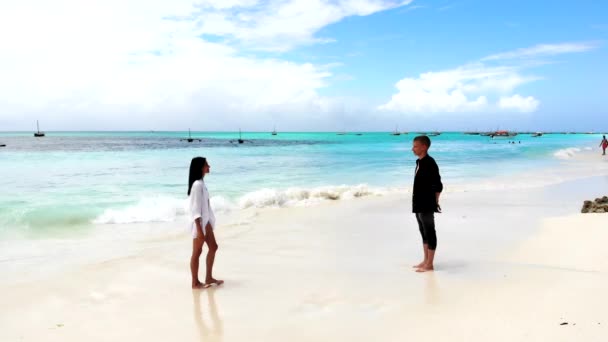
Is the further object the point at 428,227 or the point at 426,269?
the point at 426,269

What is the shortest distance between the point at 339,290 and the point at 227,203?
934 centimetres

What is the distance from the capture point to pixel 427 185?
5859 mm

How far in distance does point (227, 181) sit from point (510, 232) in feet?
52.3

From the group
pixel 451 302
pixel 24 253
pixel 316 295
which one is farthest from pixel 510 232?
pixel 24 253

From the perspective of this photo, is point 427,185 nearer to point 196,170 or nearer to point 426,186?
point 426,186

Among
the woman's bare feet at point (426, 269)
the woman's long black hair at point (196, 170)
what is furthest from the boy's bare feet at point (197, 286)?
the woman's bare feet at point (426, 269)

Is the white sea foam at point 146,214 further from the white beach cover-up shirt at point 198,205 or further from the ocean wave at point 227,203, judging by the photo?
the white beach cover-up shirt at point 198,205

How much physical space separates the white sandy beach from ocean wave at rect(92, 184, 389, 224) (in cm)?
279

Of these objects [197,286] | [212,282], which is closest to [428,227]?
[212,282]

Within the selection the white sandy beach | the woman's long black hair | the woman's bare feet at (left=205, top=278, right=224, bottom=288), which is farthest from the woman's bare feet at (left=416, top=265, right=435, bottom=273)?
the woman's long black hair

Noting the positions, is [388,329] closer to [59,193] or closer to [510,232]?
[510,232]

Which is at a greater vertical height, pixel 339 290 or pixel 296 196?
pixel 339 290

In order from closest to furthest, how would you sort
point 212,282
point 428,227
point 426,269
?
point 212,282 < point 428,227 < point 426,269

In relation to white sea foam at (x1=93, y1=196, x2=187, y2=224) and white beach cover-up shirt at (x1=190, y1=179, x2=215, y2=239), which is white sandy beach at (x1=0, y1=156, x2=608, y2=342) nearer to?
white beach cover-up shirt at (x1=190, y1=179, x2=215, y2=239)
